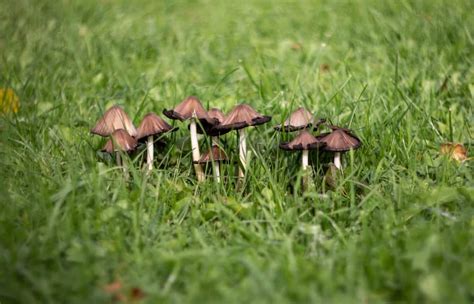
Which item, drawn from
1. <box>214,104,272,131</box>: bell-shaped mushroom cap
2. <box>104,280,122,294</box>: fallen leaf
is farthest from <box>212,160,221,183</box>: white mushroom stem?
<box>104,280,122,294</box>: fallen leaf

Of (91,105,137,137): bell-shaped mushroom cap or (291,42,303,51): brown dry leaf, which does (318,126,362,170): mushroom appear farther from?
(291,42,303,51): brown dry leaf

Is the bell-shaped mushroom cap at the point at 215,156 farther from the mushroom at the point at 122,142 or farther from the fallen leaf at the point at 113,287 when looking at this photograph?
the fallen leaf at the point at 113,287

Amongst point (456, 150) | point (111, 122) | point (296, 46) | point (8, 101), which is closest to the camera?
point (111, 122)

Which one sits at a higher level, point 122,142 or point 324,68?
point 324,68

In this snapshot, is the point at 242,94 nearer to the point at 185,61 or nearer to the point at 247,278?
the point at 185,61

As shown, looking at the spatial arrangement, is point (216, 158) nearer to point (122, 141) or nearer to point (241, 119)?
point (241, 119)

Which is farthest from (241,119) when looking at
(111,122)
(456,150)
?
(456,150)

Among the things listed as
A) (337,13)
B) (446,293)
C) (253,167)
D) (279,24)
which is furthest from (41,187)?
(337,13)
